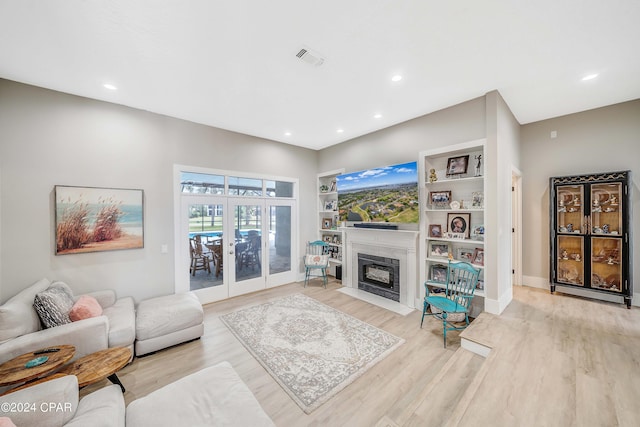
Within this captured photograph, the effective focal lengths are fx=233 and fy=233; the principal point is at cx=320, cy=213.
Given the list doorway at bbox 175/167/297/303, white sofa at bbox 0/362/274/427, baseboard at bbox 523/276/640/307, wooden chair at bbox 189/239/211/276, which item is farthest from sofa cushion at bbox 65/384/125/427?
baseboard at bbox 523/276/640/307

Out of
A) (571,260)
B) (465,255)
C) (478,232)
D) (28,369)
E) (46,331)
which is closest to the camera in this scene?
(28,369)

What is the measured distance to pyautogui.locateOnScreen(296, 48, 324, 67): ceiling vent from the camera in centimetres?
221

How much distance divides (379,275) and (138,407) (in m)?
3.65

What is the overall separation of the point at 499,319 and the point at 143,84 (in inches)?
204

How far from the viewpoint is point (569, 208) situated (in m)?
3.74

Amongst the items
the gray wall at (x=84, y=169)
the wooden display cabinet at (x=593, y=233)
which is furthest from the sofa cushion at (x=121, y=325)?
the wooden display cabinet at (x=593, y=233)

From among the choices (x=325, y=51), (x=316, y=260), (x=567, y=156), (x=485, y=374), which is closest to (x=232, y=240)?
(x=316, y=260)

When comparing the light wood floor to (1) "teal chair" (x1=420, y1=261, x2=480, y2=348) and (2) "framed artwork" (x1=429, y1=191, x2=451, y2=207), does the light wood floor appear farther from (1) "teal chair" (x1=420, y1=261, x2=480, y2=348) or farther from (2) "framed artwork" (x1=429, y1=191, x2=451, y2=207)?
(2) "framed artwork" (x1=429, y1=191, x2=451, y2=207)

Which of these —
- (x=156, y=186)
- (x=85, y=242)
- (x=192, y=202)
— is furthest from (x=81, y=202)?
(x=192, y=202)

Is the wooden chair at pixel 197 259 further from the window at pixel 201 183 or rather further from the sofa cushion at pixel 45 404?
the sofa cushion at pixel 45 404

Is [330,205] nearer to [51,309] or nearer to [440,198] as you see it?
[440,198]

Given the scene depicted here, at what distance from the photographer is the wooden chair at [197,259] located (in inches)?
155

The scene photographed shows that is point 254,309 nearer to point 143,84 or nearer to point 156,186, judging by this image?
point 156,186

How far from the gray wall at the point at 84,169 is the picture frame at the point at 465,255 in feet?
13.8
